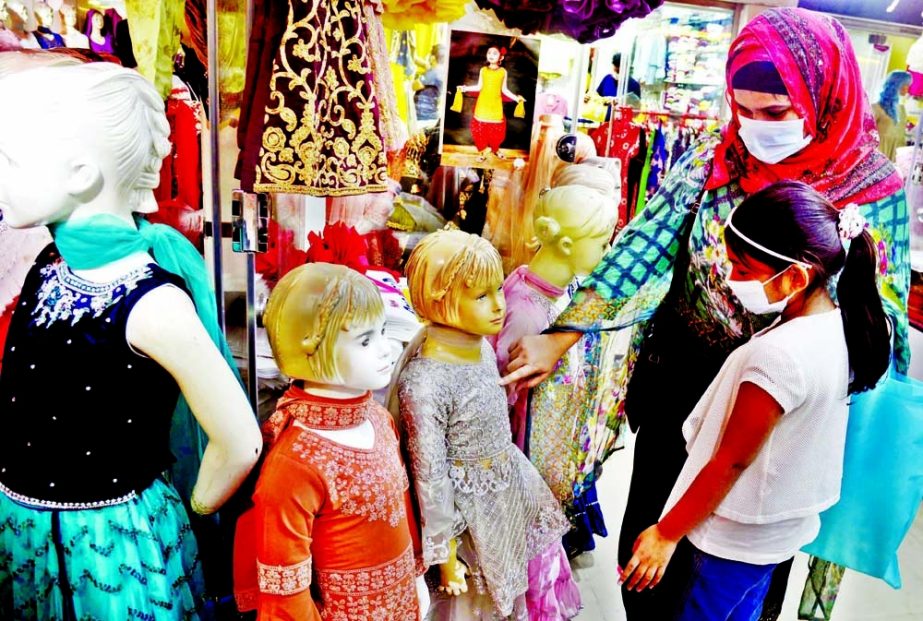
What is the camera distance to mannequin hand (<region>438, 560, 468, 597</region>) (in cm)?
162

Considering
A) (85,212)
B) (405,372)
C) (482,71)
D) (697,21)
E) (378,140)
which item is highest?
(697,21)

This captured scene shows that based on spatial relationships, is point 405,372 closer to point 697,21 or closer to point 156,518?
point 156,518

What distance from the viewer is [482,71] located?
6.83ft

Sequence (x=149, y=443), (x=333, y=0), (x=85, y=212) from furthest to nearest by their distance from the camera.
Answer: (x=333, y=0), (x=149, y=443), (x=85, y=212)

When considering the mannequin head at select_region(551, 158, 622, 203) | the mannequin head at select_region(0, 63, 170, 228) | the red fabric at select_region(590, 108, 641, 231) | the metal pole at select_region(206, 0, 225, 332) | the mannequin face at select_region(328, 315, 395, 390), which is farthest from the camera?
the red fabric at select_region(590, 108, 641, 231)

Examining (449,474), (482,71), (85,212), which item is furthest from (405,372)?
(482,71)

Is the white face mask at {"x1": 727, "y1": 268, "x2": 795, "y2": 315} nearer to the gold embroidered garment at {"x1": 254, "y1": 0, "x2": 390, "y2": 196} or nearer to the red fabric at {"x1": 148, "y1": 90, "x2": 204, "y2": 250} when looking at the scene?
the gold embroidered garment at {"x1": 254, "y1": 0, "x2": 390, "y2": 196}

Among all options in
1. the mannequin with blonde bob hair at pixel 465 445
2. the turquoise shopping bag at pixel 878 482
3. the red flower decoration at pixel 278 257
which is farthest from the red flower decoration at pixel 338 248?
the turquoise shopping bag at pixel 878 482

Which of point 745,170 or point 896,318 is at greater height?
point 745,170

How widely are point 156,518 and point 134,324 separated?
355 mm

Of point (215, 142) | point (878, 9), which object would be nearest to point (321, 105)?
point (215, 142)

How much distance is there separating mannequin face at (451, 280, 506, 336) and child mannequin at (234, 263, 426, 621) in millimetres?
281

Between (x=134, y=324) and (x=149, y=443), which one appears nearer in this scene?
(x=134, y=324)

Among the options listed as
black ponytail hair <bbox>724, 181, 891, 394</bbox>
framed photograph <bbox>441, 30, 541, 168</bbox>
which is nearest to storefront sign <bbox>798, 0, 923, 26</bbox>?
framed photograph <bbox>441, 30, 541, 168</bbox>
